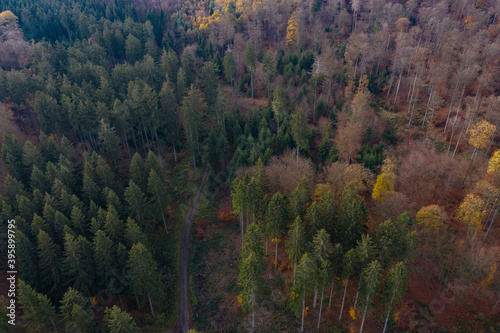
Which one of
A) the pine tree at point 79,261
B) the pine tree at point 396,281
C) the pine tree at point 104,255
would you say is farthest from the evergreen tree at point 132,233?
the pine tree at point 396,281

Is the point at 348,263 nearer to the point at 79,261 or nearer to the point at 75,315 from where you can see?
the point at 75,315

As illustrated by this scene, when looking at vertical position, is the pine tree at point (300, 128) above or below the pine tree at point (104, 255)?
above

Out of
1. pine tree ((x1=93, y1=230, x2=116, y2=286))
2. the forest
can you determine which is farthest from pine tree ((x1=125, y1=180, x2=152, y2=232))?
pine tree ((x1=93, y1=230, x2=116, y2=286))

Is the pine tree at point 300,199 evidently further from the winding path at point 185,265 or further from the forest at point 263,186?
the winding path at point 185,265

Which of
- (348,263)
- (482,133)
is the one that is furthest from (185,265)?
(482,133)

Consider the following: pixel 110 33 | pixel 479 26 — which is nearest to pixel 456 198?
pixel 479 26
